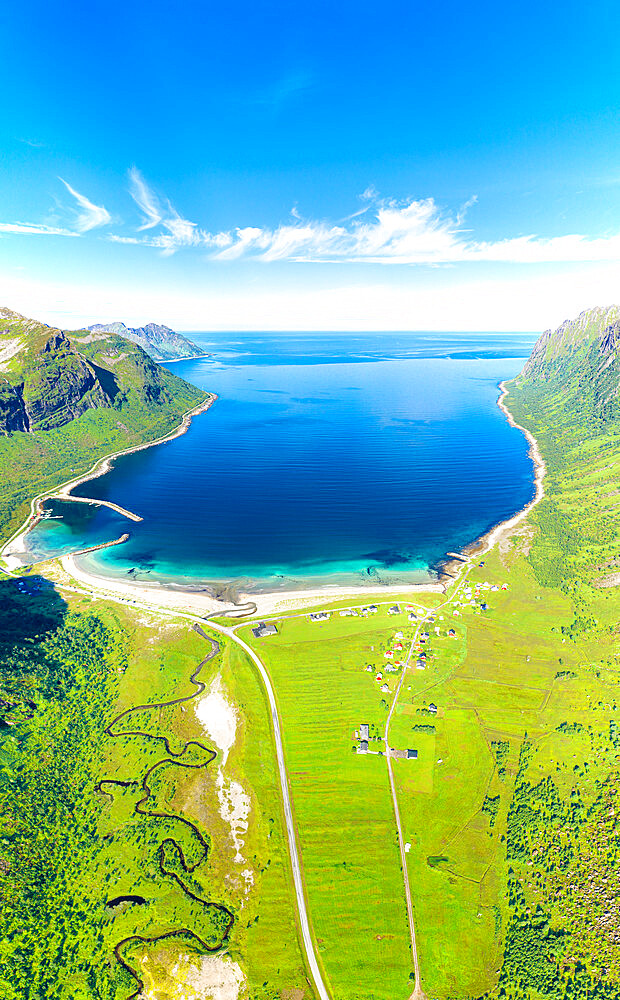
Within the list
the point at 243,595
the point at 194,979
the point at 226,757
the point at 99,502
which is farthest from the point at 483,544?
the point at 99,502

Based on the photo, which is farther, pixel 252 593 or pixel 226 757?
pixel 252 593

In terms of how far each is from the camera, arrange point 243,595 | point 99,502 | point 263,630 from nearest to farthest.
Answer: point 263,630 < point 243,595 < point 99,502

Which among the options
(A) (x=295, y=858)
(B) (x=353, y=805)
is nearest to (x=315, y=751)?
(B) (x=353, y=805)

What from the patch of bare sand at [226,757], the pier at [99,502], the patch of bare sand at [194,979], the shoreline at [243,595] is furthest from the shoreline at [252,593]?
the patch of bare sand at [194,979]

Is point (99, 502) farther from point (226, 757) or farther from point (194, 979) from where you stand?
point (194, 979)

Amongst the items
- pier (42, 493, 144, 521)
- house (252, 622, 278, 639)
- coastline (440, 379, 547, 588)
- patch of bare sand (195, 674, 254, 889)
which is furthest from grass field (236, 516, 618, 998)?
pier (42, 493, 144, 521)

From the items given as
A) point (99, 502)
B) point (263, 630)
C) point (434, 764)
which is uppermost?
point (99, 502)

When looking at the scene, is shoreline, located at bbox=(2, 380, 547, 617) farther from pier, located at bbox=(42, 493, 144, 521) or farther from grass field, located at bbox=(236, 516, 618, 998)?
pier, located at bbox=(42, 493, 144, 521)

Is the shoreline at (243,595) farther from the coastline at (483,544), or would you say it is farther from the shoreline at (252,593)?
the coastline at (483,544)
